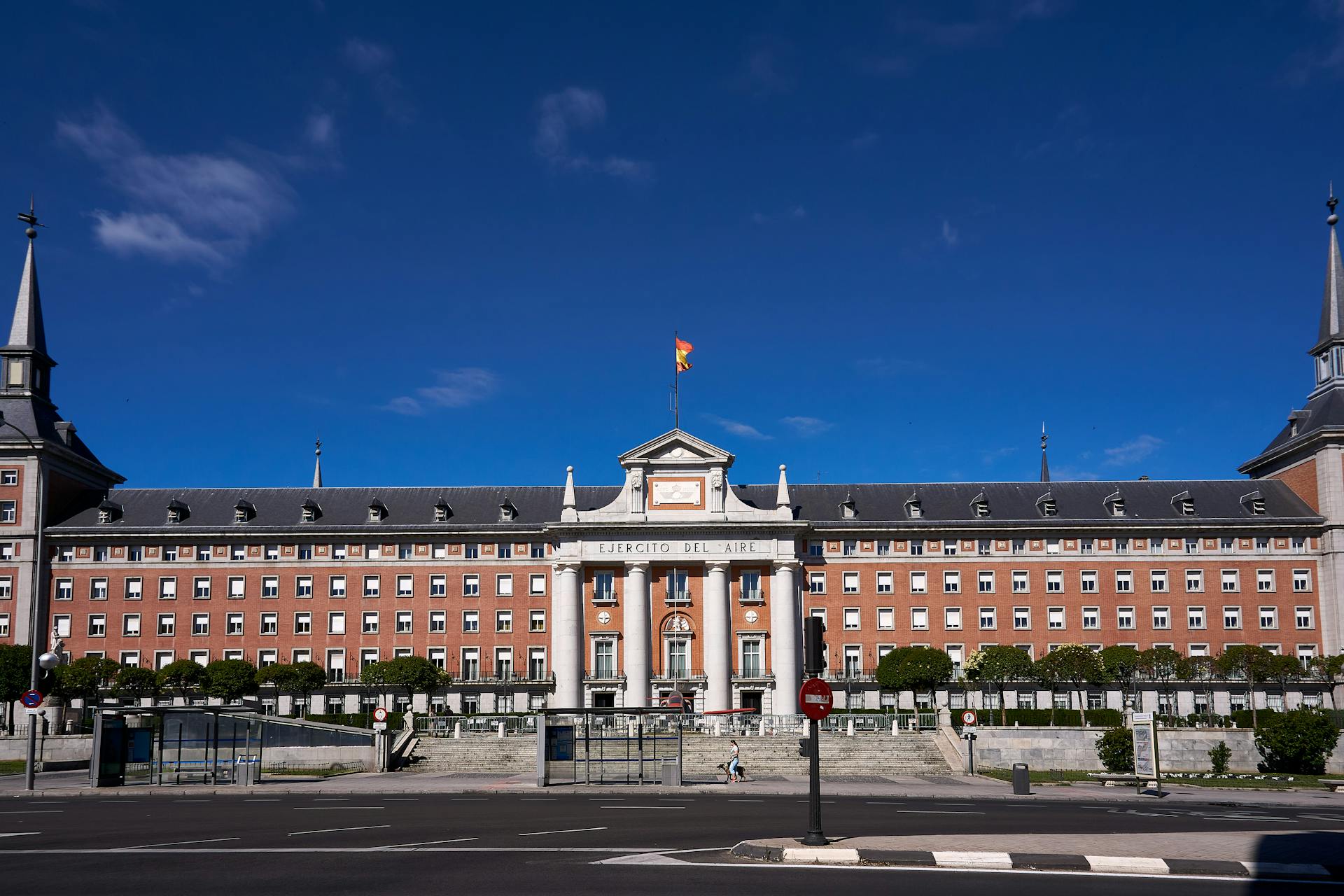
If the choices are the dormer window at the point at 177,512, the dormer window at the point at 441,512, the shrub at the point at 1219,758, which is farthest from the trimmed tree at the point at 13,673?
the shrub at the point at 1219,758

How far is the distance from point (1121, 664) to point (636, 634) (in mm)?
30726

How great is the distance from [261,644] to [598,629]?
929 inches

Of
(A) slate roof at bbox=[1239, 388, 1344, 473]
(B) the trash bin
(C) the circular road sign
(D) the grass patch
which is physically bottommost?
(D) the grass patch

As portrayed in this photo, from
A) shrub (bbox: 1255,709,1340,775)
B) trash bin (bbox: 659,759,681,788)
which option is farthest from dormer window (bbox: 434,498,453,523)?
shrub (bbox: 1255,709,1340,775)

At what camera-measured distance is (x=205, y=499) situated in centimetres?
8919

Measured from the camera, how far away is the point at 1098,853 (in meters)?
20.1

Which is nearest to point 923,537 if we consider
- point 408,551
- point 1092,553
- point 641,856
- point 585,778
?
point 1092,553

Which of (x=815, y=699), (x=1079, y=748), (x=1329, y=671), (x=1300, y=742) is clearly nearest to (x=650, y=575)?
(x=1079, y=748)

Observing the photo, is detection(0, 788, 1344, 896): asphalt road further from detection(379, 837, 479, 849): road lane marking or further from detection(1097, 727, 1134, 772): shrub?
detection(1097, 727, 1134, 772): shrub

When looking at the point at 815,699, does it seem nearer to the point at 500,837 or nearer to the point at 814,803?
the point at 814,803

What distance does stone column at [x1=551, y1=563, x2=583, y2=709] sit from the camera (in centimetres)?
7988

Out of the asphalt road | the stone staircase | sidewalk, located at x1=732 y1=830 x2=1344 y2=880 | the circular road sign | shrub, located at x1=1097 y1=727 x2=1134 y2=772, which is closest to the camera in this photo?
the asphalt road

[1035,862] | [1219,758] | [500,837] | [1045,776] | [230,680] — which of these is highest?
[230,680]

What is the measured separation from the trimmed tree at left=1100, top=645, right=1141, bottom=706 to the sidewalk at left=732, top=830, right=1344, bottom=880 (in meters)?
54.5
